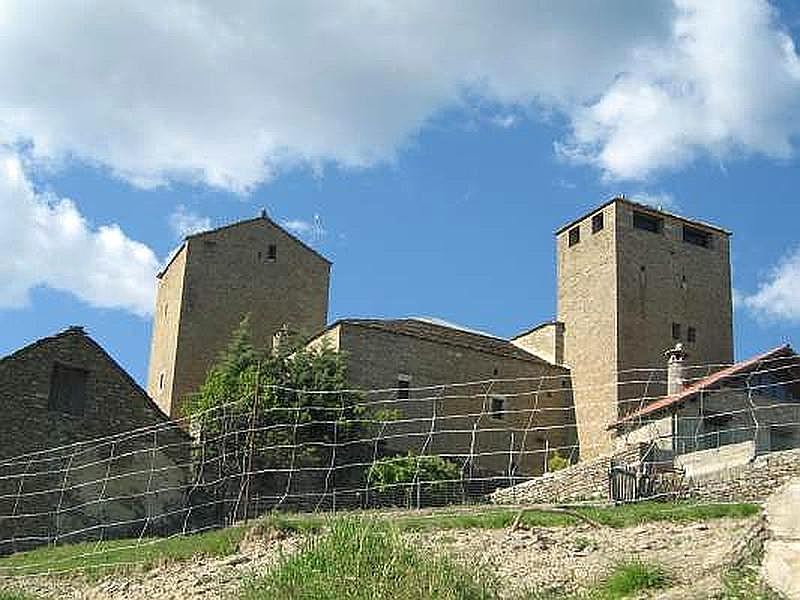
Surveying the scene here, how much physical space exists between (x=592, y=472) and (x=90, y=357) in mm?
10073

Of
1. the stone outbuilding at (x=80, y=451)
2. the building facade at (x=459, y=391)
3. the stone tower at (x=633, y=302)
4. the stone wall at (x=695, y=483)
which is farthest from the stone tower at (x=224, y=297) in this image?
the stone wall at (x=695, y=483)

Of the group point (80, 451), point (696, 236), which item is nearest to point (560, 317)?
point (696, 236)

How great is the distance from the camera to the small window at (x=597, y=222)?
39312mm

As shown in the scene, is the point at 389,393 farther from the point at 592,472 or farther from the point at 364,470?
the point at 592,472

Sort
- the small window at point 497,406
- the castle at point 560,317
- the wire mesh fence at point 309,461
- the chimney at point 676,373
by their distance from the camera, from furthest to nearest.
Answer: the castle at point 560,317, the small window at point 497,406, the chimney at point 676,373, the wire mesh fence at point 309,461

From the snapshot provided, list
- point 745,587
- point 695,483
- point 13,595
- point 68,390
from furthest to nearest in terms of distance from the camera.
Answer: point 68,390
point 695,483
point 13,595
point 745,587

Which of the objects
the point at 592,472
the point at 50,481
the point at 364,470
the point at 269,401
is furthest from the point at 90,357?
the point at 592,472

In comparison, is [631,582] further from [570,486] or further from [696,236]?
[696,236]

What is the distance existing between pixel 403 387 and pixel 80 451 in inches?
518

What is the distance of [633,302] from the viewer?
125 feet

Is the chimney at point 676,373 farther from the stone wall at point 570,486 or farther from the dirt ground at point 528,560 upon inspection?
the dirt ground at point 528,560

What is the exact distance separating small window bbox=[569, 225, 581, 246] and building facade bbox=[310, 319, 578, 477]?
166 inches

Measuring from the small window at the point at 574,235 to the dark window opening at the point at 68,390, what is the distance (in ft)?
67.3

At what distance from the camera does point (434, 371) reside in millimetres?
35875
